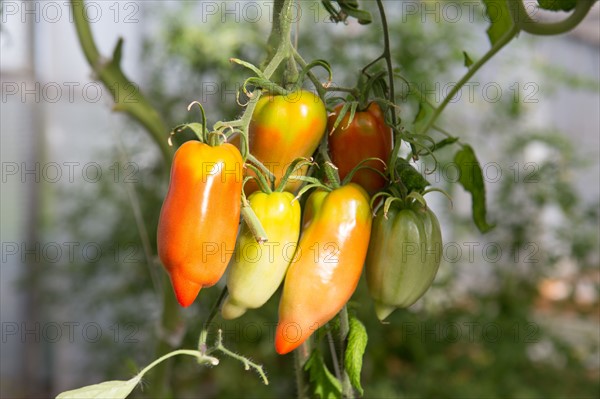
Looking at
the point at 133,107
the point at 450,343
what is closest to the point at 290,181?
the point at 133,107

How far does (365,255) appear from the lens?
432 mm

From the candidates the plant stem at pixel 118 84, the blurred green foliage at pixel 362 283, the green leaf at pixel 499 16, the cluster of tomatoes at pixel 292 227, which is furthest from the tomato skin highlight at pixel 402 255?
the blurred green foliage at pixel 362 283

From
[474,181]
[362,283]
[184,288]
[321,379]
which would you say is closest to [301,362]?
[321,379]

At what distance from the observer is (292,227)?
1.36ft

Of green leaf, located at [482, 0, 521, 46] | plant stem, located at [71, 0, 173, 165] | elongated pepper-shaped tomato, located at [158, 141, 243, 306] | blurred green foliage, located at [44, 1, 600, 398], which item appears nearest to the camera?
elongated pepper-shaped tomato, located at [158, 141, 243, 306]

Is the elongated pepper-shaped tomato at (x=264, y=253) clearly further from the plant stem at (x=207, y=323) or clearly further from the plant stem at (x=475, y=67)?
the plant stem at (x=475, y=67)

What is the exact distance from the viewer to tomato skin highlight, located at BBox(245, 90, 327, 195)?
0.43 metres

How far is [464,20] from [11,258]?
1.72 meters

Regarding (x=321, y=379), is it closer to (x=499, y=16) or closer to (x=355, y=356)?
(x=355, y=356)

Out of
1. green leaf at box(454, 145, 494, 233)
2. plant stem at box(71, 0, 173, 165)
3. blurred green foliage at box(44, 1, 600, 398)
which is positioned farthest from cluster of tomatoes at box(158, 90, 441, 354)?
blurred green foliage at box(44, 1, 600, 398)

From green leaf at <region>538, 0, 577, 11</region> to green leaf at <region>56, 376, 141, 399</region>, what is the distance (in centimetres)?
40

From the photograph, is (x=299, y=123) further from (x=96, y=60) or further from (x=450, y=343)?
(x=450, y=343)

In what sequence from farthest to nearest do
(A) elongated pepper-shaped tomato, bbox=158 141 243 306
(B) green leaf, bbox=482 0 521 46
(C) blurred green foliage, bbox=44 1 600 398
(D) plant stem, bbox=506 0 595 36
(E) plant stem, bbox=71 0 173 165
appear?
(C) blurred green foliage, bbox=44 1 600 398, (E) plant stem, bbox=71 0 173 165, (B) green leaf, bbox=482 0 521 46, (D) plant stem, bbox=506 0 595 36, (A) elongated pepper-shaped tomato, bbox=158 141 243 306

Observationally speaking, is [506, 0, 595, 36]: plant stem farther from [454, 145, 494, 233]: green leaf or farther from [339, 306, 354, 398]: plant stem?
[339, 306, 354, 398]: plant stem
